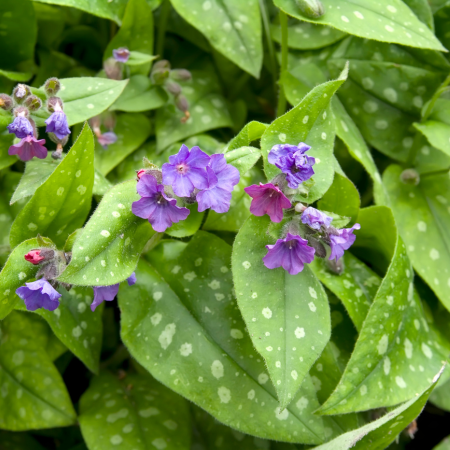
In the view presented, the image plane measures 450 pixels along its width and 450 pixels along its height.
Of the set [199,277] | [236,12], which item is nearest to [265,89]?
[236,12]

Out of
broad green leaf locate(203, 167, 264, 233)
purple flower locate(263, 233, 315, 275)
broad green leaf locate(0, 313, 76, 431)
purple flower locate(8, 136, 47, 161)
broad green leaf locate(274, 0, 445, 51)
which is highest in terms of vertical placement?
broad green leaf locate(274, 0, 445, 51)

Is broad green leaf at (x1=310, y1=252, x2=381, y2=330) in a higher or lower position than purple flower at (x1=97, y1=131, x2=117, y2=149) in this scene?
lower

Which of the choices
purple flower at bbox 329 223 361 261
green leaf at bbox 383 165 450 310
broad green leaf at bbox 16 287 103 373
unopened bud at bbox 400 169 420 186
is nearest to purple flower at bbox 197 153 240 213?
purple flower at bbox 329 223 361 261

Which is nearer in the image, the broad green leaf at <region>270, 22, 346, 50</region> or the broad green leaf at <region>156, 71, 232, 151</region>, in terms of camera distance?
the broad green leaf at <region>156, 71, 232, 151</region>

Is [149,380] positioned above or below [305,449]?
below

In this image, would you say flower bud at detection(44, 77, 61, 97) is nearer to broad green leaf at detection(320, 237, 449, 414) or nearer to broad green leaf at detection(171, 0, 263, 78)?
broad green leaf at detection(171, 0, 263, 78)

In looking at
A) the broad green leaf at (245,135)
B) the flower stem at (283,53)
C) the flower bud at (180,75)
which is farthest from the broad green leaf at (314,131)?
the flower bud at (180,75)

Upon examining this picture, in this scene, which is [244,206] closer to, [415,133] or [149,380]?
[149,380]

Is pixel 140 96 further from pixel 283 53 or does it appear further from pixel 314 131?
pixel 314 131
